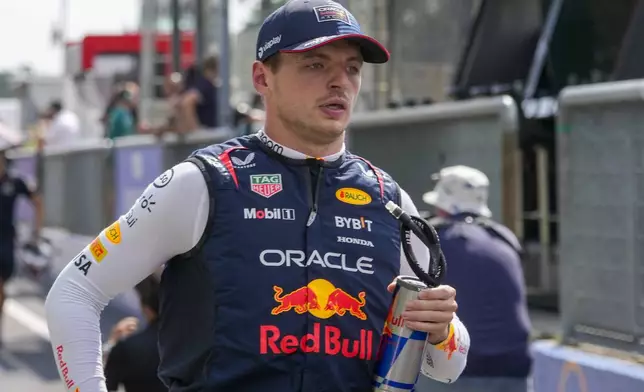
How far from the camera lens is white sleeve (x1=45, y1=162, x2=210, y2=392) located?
286 cm

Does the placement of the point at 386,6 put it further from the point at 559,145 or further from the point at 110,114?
the point at 110,114

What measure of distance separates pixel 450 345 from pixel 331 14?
2.65 feet

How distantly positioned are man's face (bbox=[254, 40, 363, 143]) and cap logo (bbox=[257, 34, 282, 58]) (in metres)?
0.03

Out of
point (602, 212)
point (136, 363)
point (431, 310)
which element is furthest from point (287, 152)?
point (602, 212)

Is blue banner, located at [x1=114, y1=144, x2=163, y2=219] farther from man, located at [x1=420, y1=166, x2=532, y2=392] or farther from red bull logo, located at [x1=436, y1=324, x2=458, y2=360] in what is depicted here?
red bull logo, located at [x1=436, y1=324, x2=458, y2=360]

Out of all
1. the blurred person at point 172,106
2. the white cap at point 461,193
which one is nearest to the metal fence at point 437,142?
the white cap at point 461,193

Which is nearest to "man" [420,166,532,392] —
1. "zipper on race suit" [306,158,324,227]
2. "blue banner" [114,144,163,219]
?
"zipper on race suit" [306,158,324,227]

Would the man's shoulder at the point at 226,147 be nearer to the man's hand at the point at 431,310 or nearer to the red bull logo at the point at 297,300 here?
the red bull logo at the point at 297,300

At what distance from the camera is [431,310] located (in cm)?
284

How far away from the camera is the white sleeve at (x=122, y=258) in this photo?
2.86 meters

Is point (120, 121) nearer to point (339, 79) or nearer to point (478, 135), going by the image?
point (478, 135)

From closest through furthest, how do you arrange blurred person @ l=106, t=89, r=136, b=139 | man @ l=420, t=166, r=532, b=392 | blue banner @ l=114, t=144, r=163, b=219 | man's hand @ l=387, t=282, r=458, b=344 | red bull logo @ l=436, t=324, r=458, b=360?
1. man's hand @ l=387, t=282, r=458, b=344
2. red bull logo @ l=436, t=324, r=458, b=360
3. man @ l=420, t=166, r=532, b=392
4. blue banner @ l=114, t=144, r=163, b=219
5. blurred person @ l=106, t=89, r=136, b=139

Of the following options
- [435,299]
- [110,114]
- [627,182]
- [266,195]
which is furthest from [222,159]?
[110,114]

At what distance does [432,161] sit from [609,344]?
1911 mm
